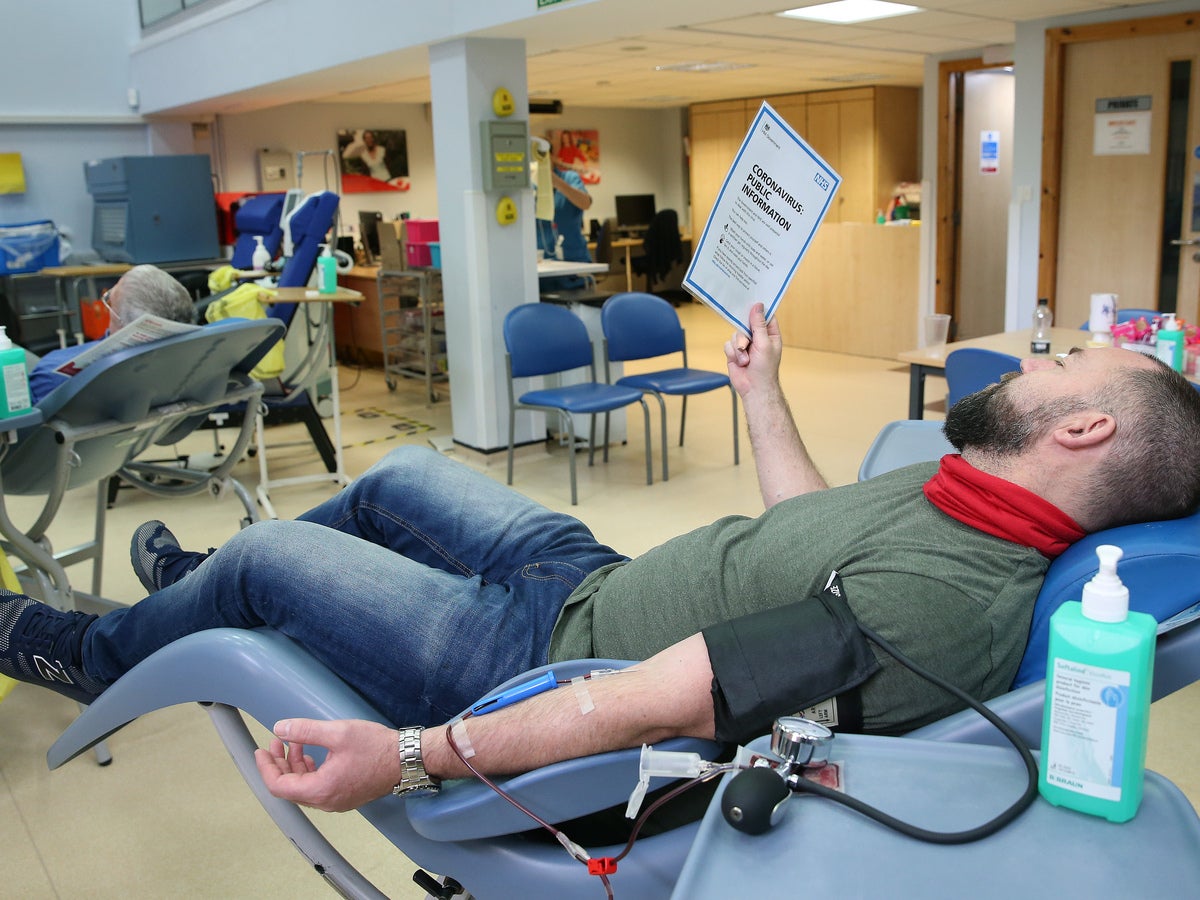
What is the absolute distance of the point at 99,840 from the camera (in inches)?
83.5

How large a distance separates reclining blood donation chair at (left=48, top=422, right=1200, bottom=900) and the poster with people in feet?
33.6

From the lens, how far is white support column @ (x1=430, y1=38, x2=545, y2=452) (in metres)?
4.83

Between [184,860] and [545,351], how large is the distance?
3.03 metres

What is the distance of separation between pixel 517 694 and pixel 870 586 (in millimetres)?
432

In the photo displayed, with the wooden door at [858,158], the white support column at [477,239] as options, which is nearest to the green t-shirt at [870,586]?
the white support column at [477,239]

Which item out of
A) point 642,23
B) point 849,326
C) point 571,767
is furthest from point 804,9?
point 571,767

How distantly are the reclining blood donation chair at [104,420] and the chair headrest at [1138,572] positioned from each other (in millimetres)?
2172

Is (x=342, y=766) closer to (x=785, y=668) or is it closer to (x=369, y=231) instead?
(x=785, y=668)

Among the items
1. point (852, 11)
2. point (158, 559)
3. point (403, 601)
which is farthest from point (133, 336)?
point (852, 11)

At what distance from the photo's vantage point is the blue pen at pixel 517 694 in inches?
47.6

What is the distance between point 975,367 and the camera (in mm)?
3002

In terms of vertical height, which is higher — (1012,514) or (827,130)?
(827,130)

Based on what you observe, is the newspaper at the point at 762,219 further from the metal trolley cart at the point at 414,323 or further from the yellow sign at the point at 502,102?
the metal trolley cart at the point at 414,323

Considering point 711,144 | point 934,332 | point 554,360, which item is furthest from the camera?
point 711,144
